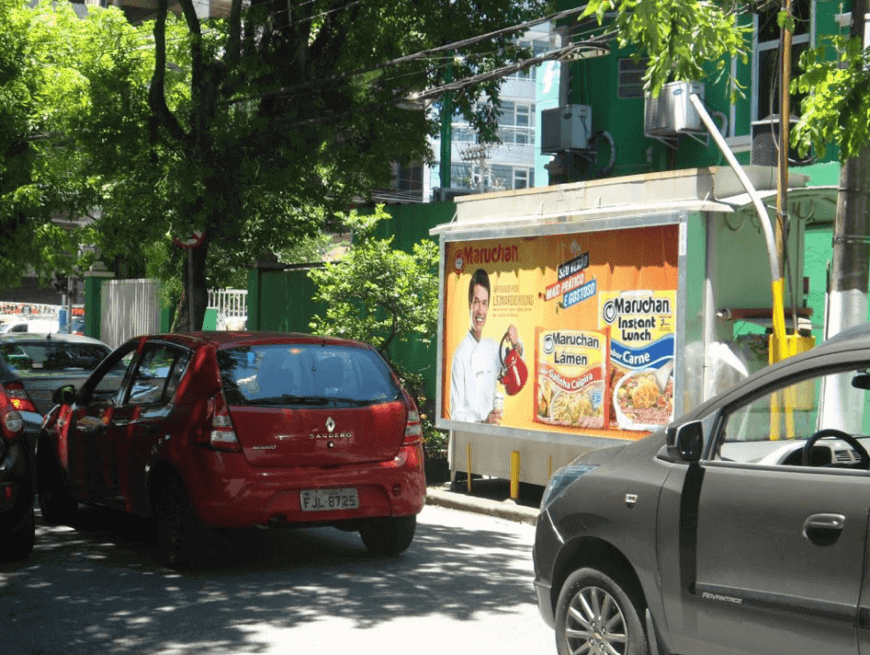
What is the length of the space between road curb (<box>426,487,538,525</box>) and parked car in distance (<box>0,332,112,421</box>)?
440 centimetres

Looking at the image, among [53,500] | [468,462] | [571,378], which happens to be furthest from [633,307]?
[53,500]

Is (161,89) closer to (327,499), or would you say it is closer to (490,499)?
(490,499)

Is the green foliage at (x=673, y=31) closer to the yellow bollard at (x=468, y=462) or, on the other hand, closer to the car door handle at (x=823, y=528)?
the car door handle at (x=823, y=528)

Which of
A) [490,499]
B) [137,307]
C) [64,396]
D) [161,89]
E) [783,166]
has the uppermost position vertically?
[161,89]

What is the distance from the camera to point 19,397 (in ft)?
39.7

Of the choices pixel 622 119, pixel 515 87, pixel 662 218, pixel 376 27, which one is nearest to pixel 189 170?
pixel 376 27

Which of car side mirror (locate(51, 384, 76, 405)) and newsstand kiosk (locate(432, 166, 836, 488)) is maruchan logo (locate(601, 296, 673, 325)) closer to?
newsstand kiosk (locate(432, 166, 836, 488))

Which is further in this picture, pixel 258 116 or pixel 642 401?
pixel 258 116

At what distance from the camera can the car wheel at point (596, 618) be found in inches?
214

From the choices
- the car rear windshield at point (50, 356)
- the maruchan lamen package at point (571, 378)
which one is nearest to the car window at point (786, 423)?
the maruchan lamen package at point (571, 378)

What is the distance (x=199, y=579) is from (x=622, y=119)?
1390 cm

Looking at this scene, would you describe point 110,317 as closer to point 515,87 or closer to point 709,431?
point 709,431

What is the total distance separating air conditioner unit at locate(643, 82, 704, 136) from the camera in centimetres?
1855

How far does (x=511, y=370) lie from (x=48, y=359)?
595cm
